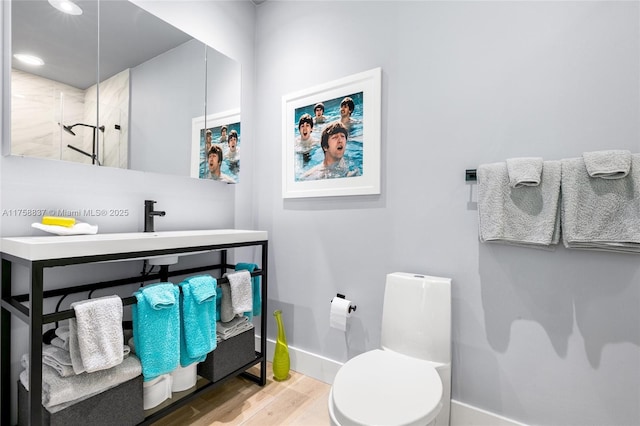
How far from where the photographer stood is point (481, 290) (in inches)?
57.9

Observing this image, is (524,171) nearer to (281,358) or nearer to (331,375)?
(331,375)

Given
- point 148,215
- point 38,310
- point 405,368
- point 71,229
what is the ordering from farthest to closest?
point 148,215 < point 71,229 < point 405,368 < point 38,310

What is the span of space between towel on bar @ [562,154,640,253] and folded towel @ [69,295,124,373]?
174cm

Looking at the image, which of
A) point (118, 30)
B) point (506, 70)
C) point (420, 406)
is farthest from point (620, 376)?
point (118, 30)

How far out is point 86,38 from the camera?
4.89 feet

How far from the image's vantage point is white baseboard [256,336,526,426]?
144 cm

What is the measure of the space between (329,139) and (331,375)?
4.72 feet

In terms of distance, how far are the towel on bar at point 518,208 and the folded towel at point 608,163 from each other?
0.10 m

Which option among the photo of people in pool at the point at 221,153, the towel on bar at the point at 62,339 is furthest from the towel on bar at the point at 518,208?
the towel on bar at the point at 62,339

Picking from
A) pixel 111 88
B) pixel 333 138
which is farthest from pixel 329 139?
pixel 111 88

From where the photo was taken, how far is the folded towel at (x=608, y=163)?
1.12 meters

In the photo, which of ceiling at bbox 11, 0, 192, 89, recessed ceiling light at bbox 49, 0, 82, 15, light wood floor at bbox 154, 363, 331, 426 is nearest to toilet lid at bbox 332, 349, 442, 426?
light wood floor at bbox 154, 363, 331, 426

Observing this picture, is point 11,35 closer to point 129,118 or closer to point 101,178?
point 129,118

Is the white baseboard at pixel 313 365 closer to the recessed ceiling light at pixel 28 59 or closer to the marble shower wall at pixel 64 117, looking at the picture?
the marble shower wall at pixel 64 117
